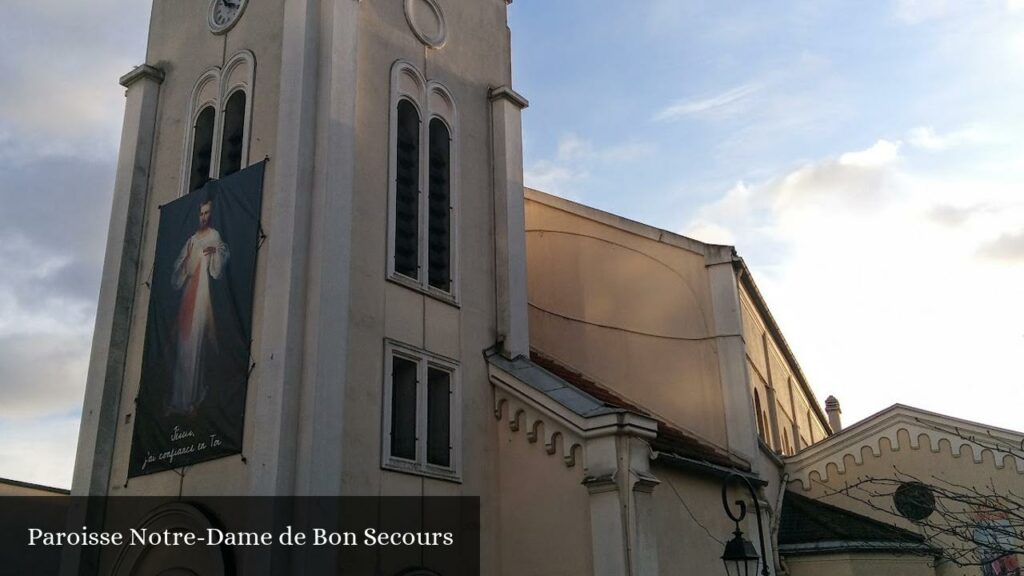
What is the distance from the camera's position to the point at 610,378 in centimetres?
2017

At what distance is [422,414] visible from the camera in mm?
14461

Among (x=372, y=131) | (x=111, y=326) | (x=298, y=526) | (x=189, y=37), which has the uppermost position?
(x=189, y=37)

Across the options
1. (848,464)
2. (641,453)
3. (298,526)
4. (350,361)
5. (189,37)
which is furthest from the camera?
(848,464)

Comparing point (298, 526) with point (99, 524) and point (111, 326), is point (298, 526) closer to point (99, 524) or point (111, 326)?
point (99, 524)

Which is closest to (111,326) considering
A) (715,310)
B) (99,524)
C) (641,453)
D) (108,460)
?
(108,460)

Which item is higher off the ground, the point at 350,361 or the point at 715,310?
the point at 715,310

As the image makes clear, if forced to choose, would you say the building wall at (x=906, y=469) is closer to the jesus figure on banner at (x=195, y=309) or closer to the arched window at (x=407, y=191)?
the arched window at (x=407, y=191)

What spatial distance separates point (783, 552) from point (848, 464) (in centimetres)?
349

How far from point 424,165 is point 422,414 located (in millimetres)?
4325

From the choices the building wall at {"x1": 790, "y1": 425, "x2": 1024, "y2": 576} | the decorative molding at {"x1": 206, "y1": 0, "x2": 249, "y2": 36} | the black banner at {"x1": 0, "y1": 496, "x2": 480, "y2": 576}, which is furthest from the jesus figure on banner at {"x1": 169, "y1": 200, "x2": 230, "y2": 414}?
the building wall at {"x1": 790, "y1": 425, "x2": 1024, "y2": 576}

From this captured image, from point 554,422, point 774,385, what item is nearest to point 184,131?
point 554,422

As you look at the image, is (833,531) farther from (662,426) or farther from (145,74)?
(145,74)

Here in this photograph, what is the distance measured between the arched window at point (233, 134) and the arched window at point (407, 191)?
2.53 m

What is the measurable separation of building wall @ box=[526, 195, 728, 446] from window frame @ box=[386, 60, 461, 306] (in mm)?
4844
